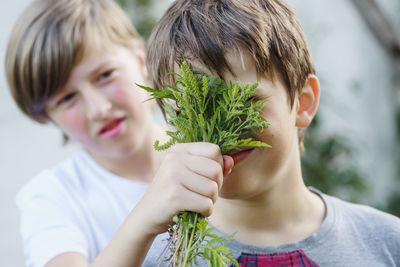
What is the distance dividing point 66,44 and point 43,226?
0.83 m

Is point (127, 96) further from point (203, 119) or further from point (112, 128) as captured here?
point (203, 119)

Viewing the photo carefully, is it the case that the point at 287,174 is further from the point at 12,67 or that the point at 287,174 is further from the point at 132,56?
the point at 12,67

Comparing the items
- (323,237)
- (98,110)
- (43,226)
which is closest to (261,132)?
(323,237)

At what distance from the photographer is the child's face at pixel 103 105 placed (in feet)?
6.66

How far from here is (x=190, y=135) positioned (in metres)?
1.19

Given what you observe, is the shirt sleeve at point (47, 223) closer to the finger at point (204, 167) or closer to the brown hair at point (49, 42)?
the brown hair at point (49, 42)

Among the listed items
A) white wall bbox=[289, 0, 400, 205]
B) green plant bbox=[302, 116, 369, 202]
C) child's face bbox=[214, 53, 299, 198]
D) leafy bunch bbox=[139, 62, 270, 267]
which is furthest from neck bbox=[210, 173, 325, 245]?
white wall bbox=[289, 0, 400, 205]

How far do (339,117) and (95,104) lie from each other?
11.3 feet

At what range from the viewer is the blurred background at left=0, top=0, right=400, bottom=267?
4.18 metres

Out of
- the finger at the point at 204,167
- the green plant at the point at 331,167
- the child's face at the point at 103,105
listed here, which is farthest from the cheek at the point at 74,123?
the green plant at the point at 331,167

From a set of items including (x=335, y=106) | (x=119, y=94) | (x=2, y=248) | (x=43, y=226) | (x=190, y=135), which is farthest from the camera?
(x=335, y=106)

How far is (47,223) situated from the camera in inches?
76.3

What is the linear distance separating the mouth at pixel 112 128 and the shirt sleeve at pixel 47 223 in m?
0.36

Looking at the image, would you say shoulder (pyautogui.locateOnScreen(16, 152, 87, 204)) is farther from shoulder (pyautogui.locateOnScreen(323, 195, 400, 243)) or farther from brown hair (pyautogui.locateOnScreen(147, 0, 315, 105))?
shoulder (pyautogui.locateOnScreen(323, 195, 400, 243))
